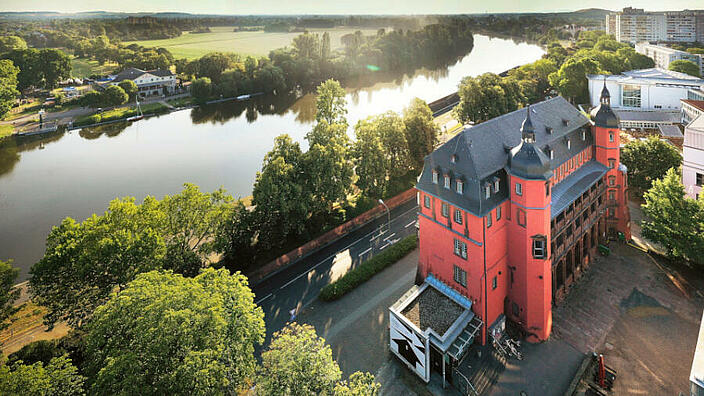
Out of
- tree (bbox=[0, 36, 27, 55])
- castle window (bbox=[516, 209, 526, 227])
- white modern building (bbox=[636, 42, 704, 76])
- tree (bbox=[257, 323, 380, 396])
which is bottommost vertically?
tree (bbox=[257, 323, 380, 396])

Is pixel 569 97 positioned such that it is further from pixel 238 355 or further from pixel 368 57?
pixel 238 355

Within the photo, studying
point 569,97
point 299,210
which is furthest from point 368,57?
point 299,210

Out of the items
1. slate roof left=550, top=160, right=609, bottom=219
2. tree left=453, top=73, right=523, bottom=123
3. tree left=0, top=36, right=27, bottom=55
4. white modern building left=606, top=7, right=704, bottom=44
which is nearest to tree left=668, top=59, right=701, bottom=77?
tree left=453, top=73, right=523, bottom=123

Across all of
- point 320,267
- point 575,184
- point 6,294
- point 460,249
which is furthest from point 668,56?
point 6,294

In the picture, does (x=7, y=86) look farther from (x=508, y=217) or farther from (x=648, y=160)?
(x=648, y=160)

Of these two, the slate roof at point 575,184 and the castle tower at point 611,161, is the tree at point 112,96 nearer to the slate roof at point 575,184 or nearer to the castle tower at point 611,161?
the slate roof at point 575,184

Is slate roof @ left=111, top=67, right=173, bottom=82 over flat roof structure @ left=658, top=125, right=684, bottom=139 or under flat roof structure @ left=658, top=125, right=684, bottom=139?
over

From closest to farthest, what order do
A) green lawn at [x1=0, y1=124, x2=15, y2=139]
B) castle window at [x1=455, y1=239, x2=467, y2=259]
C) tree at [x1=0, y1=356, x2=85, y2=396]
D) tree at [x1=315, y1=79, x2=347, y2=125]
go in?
1. tree at [x1=0, y1=356, x2=85, y2=396]
2. castle window at [x1=455, y1=239, x2=467, y2=259]
3. tree at [x1=315, y1=79, x2=347, y2=125]
4. green lawn at [x1=0, y1=124, x2=15, y2=139]

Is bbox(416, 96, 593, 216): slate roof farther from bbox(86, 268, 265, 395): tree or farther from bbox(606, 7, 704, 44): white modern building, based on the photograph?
bbox(606, 7, 704, 44): white modern building
